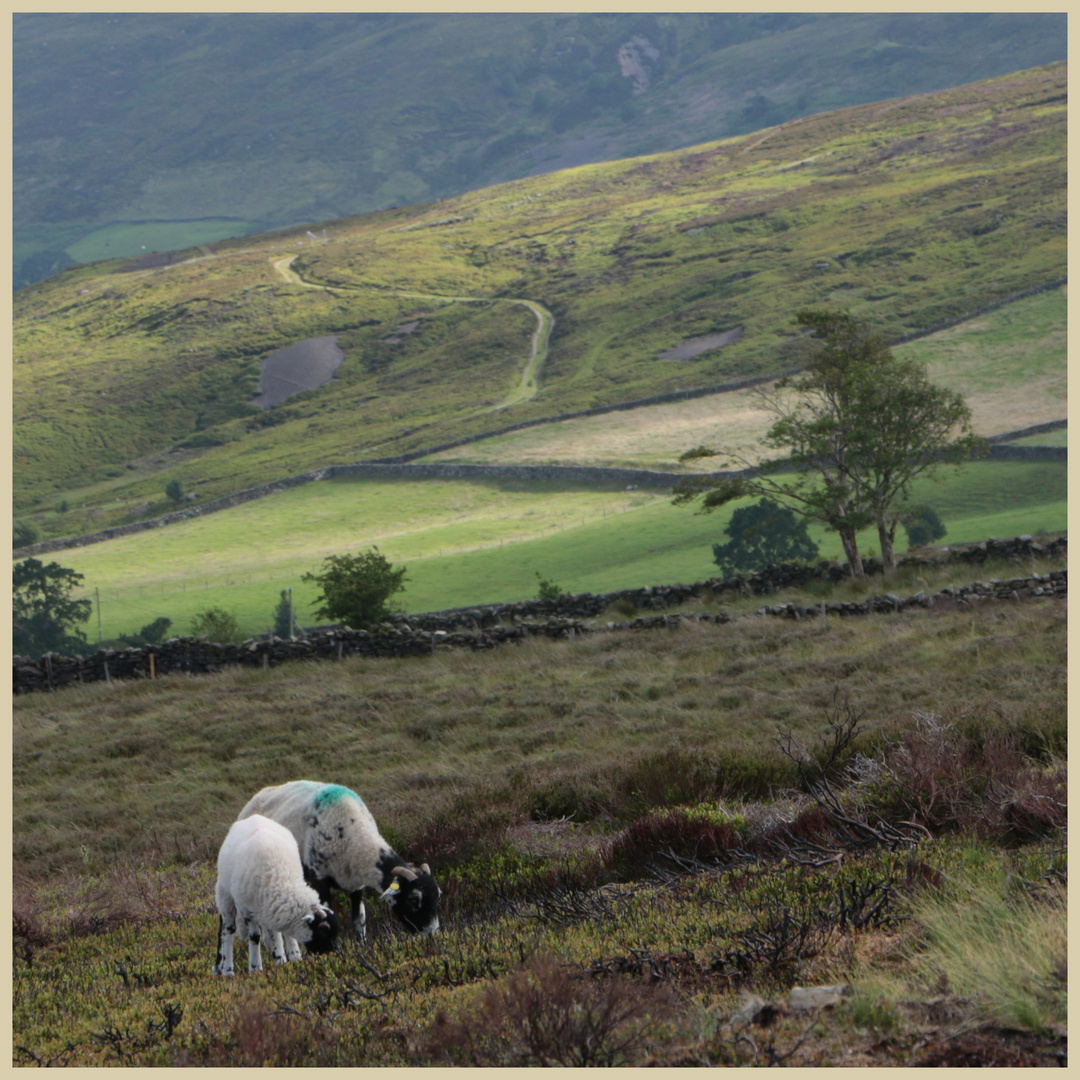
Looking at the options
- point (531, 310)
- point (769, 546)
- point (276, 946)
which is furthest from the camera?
point (531, 310)

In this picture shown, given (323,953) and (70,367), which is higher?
(70,367)

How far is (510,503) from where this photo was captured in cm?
7050

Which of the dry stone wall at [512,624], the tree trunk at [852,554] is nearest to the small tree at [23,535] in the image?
the dry stone wall at [512,624]

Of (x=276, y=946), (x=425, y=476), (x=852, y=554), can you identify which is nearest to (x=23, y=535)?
(x=425, y=476)

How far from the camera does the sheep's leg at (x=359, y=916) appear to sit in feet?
28.0

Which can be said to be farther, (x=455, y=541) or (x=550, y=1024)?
(x=455, y=541)

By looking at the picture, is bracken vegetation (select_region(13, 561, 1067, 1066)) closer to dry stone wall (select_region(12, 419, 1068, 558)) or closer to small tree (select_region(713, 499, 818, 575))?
small tree (select_region(713, 499, 818, 575))

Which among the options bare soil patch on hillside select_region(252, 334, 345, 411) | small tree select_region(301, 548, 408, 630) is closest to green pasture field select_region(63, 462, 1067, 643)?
small tree select_region(301, 548, 408, 630)

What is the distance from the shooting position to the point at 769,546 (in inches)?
1695

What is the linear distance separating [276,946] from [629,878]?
2.90 m

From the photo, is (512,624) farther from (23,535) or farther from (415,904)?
(23,535)

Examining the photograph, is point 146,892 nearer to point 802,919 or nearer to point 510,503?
point 802,919

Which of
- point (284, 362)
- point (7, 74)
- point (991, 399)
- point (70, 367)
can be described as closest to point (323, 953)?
point (7, 74)

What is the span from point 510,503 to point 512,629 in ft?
144
